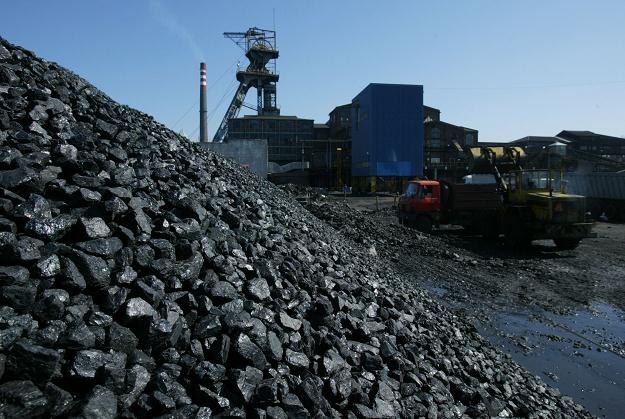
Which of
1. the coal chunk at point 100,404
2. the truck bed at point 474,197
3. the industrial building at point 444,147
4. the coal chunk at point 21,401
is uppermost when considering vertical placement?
the industrial building at point 444,147

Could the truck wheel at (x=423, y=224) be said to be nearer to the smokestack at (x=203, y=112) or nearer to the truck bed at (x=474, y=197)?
the truck bed at (x=474, y=197)

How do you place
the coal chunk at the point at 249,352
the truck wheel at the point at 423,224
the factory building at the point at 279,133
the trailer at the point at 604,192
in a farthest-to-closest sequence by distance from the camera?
the factory building at the point at 279,133 → the trailer at the point at 604,192 → the truck wheel at the point at 423,224 → the coal chunk at the point at 249,352

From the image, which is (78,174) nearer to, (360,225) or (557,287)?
(557,287)

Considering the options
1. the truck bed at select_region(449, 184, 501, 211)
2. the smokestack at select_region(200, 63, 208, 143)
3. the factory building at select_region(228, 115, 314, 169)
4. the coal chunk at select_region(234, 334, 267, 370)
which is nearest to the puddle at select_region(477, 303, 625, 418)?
the coal chunk at select_region(234, 334, 267, 370)

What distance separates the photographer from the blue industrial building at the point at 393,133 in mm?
41250

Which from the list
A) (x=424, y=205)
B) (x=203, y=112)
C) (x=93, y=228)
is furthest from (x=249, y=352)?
(x=203, y=112)

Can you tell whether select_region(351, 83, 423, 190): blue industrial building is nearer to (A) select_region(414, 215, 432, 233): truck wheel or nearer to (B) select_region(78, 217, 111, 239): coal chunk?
(A) select_region(414, 215, 432, 233): truck wheel

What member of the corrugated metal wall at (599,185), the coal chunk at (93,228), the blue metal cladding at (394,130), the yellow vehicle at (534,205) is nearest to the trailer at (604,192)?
the corrugated metal wall at (599,185)

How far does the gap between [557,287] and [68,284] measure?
10.3 metres

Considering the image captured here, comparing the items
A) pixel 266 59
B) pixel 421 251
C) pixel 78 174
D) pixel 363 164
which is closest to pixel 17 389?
pixel 78 174

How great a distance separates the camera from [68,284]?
3246mm

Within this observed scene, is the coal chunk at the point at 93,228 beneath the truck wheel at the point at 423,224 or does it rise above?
above

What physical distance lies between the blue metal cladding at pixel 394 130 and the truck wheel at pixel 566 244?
89.1 feet

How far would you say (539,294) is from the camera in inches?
383
